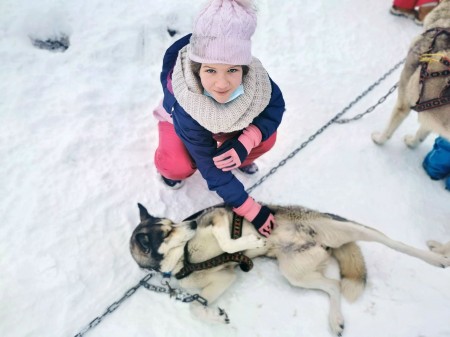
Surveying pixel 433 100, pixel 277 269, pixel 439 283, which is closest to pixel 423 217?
pixel 439 283

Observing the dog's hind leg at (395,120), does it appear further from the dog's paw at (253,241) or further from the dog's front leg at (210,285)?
the dog's front leg at (210,285)

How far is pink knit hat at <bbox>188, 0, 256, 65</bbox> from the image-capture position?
144cm

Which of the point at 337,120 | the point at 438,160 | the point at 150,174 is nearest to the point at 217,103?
the point at 150,174

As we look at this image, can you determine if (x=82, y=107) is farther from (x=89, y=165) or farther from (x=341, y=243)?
(x=341, y=243)

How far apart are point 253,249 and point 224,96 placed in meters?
0.95

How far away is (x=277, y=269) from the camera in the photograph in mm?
2229

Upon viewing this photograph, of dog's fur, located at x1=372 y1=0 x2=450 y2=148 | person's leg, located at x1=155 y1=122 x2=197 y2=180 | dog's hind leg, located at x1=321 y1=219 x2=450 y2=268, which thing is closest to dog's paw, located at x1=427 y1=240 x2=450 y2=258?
dog's hind leg, located at x1=321 y1=219 x2=450 y2=268

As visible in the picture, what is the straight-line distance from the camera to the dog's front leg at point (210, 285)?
198 centimetres

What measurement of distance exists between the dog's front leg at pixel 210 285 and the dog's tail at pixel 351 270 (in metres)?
0.66

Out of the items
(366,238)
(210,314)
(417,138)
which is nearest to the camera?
(366,238)

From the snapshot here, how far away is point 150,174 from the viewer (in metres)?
2.65

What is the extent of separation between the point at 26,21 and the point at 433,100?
11.2 ft

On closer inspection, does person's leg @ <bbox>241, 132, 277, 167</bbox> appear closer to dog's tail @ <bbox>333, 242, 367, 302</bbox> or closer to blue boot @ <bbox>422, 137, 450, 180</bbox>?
dog's tail @ <bbox>333, 242, 367, 302</bbox>

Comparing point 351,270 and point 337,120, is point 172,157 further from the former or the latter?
point 337,120
